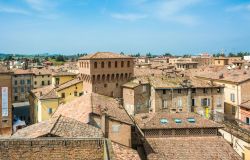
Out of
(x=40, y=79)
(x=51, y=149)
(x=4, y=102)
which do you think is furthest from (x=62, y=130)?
(x=40, y=79)

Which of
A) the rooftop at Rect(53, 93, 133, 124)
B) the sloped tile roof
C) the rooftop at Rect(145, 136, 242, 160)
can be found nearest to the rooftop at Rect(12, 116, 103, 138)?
the sloped tile roof

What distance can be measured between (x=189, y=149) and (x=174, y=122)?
391cm

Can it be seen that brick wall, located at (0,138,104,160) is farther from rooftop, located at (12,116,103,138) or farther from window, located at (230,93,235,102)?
window, located at (230,93,235,102)

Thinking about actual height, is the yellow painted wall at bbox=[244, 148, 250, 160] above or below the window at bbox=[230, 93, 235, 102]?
below

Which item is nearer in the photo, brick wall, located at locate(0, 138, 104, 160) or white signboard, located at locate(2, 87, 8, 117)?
brick wall, located at locate(0, 138, 104, 160)

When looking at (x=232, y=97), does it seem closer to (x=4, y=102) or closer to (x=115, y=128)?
(x=115, y=128)

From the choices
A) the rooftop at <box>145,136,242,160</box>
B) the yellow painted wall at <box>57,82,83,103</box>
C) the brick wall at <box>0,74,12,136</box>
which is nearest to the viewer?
the rooftop at <box>145,136,242,160</box>

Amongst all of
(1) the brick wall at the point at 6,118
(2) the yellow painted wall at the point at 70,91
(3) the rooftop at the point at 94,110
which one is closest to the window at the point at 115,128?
(3) the rooftop at the point at 94,110

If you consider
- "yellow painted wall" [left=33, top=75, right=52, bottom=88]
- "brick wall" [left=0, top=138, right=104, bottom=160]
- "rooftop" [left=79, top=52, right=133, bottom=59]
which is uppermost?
"rooftop" [left=79, top=52, right=133, bottom=59]

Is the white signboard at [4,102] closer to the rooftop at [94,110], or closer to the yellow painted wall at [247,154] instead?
the rooftop at [94,110]

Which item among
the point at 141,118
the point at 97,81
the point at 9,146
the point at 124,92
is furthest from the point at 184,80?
the point at 9,146

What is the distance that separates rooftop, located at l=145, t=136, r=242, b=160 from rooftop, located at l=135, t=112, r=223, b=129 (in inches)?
44.6

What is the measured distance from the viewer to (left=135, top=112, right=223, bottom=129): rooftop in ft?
104

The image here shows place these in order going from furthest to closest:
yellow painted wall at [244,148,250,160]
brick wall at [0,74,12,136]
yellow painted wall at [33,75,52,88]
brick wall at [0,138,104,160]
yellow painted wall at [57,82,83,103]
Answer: yellow painted wall at [33,75,52,88] → yellow painted wall at [57,82,83,103] → brick wall at [0,74,12,136] → yellow painted wall at [244,148,250,160] → brick wall at [0,138,104,160]
